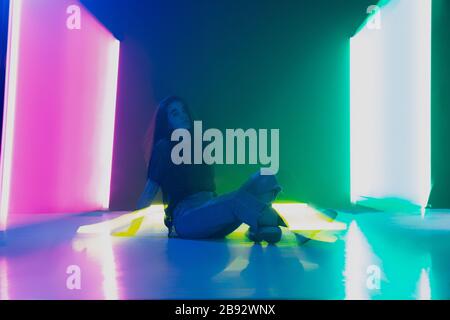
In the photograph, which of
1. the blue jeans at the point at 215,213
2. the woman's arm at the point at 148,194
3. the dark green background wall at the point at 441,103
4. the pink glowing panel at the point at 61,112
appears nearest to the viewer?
the blue jeans at the point at 215,213

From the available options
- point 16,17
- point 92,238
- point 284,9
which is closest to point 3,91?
point 16,17

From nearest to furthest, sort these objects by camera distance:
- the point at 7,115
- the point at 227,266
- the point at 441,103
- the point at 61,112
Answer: the point at 227,266
the point at 7,115
the point at 61,112
the point at 441,103

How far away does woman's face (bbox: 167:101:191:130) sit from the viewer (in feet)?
6.93

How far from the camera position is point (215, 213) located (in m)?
1.92

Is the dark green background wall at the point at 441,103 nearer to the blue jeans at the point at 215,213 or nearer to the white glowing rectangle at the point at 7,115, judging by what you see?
the blue jeans at the point at 215,213

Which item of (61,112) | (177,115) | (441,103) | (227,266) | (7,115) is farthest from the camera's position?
(441,103)

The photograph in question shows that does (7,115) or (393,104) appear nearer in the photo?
(7,115)

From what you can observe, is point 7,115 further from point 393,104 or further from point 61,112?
point 393,104

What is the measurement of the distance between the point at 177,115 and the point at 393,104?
7.41 feet

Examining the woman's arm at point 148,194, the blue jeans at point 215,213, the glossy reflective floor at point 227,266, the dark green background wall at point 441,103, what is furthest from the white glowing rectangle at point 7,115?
the dark green background wall at point 441,103

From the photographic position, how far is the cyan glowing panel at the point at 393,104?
3.27 meters

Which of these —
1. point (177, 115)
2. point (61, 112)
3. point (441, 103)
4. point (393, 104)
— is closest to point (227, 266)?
point (177, 115)

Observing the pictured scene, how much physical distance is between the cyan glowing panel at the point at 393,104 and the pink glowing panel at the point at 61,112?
2416 millimetres
